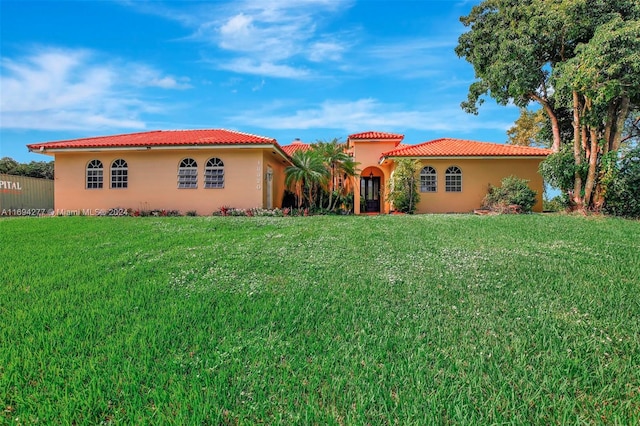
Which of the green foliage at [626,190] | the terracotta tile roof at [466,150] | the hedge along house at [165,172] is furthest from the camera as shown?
the terracotta tile roof at [466,150]

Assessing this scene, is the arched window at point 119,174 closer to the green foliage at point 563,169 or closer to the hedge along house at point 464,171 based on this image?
the hedge along house at point 464,171

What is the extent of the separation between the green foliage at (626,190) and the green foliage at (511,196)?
112 inches

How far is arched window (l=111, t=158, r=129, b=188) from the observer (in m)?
17.4

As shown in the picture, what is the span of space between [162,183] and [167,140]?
2037 millimetres

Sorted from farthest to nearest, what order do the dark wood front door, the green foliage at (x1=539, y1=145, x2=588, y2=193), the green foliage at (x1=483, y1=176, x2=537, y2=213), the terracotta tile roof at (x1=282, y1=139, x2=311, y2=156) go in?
1. the terracotta tile roof at (x1=282, y1=139, x2=311, y2=156)
2. the dark wood front door
3. the green foliage at (x1=483, y1=176, x2=537, y2=213)
4. the green foliage at (x1=539, y1=145, x2=588, y2=193)

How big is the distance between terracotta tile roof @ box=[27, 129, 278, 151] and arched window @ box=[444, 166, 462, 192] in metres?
9.08

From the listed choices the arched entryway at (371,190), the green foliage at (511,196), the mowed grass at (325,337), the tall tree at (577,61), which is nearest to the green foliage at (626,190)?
the tall tree at (577,61)

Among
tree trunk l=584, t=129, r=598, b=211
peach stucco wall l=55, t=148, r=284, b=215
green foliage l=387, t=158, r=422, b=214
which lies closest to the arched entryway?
green foliage l=387, t=158, r=422, b=214

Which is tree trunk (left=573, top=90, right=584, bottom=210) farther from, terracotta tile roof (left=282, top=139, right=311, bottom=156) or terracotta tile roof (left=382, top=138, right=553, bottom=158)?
terracotta tile roof (left=282, top=139, right=311, bottom=156)

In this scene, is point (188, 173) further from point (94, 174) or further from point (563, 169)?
point (563, 169)

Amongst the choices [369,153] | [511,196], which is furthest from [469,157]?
[369,153]

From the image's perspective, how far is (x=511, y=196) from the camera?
16.6 meters

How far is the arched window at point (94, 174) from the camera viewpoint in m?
17.7

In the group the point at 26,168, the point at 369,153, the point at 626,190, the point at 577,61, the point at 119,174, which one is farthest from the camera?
the point at 26,168
